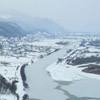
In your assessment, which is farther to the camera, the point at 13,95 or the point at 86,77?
the point at 86,77

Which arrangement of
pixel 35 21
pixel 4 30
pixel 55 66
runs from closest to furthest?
pixel 55 66 < pixel 4 30 < pixel 35 21

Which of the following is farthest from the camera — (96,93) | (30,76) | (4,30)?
(4,30)

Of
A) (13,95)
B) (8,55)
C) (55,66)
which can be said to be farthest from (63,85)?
(8,55)

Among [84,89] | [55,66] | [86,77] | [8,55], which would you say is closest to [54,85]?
[84,89]

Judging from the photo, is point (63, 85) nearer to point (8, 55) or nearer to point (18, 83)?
point (18, 83)

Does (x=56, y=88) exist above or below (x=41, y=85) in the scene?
below

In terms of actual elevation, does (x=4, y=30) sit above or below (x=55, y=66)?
above

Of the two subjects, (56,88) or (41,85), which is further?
(41,85)

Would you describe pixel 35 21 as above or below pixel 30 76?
above

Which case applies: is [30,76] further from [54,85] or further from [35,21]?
[35,21]

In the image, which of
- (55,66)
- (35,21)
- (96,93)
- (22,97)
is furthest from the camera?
(35,21)
